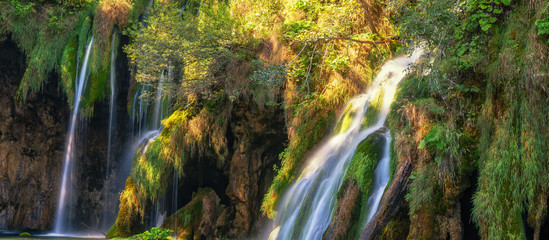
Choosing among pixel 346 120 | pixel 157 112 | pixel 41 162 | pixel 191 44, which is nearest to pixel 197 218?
pixel 157 112

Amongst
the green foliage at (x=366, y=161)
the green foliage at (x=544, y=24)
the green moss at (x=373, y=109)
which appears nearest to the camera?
the green foliage at (x=544, y=24)

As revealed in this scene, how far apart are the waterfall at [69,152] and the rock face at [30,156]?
372mm

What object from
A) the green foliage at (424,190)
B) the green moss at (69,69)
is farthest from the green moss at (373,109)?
the green moss at (69,69)

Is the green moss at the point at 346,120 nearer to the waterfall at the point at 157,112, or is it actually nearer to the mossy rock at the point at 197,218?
the mossy rock at the point at 197,218

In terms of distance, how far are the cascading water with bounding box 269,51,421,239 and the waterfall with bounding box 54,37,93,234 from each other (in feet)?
29.7

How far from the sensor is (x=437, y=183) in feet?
17.5

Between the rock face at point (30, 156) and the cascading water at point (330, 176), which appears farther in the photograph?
the rock face at point (30, 156)

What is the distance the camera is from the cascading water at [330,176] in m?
6.47

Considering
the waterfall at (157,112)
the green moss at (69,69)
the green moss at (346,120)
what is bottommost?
the green moss at (346,120)

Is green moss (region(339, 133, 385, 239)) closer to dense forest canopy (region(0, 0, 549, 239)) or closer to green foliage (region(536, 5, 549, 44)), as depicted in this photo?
dense forest canopy (region(0, 0, 549, 239))

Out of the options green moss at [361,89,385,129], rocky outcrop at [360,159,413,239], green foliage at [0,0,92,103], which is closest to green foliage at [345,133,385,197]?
rocky outcrop at [360,159,413,239]

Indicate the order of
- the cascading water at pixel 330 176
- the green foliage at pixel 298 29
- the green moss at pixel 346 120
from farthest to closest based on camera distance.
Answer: the green foliage at pixel 298 29 < the green moss at pixel 346 120 < the cascading water at pixel 330 176

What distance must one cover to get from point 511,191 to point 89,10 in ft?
47.3

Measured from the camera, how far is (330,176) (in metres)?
7.07
